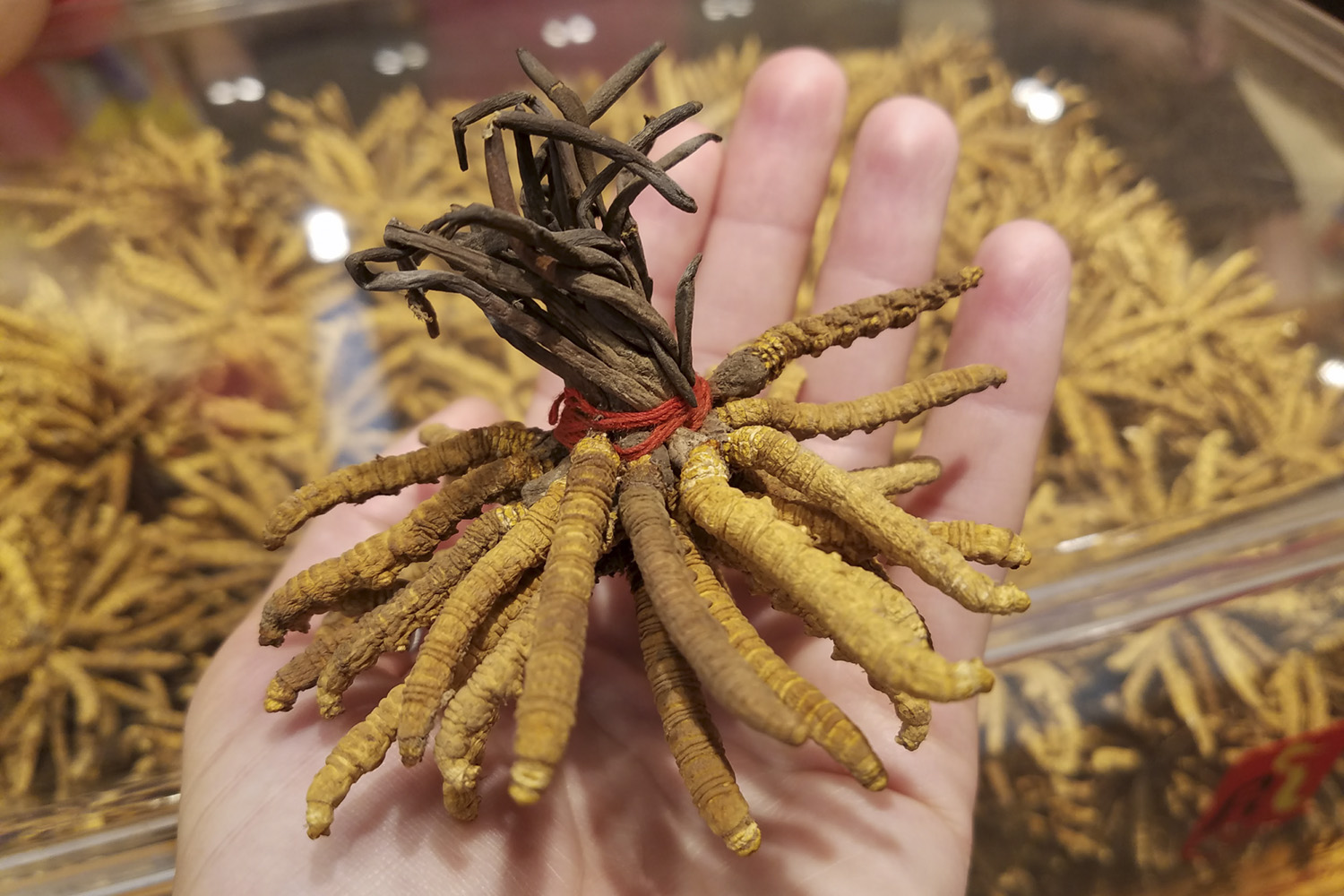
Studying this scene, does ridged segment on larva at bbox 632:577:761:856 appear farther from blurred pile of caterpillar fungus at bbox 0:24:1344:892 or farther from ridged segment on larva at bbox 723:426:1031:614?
blurred pile of caterpillar fungus at bbox 0:24:1344:892

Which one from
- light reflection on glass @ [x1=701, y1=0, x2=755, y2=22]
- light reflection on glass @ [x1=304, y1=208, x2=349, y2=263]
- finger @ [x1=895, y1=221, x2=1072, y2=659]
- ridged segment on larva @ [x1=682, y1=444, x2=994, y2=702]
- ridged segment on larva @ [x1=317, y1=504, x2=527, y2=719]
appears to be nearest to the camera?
ridged segment on larva @ [x1=682, y1=444, x2=994, y2=702]

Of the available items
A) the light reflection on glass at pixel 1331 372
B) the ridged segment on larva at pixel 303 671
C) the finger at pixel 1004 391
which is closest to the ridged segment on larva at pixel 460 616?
the ridged segment on larva at pixel 303 671

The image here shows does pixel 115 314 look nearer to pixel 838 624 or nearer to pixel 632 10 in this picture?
pixel 632 10

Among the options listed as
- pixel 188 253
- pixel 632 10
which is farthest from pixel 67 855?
pixel 632 10

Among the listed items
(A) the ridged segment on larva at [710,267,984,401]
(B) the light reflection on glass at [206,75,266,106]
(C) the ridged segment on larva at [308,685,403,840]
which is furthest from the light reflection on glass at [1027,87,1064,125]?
(C) the ridged segment on larva at [308,685,403,840]

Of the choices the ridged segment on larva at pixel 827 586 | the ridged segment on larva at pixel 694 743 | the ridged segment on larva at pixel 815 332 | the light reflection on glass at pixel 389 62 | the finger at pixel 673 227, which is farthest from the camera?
the light reflection on glass at pixel 389 62

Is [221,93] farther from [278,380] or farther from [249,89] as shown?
[278,380]

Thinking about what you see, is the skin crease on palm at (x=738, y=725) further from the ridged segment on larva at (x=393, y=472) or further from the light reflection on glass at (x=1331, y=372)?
the light reflection on glass at (x=1331, y=372)
